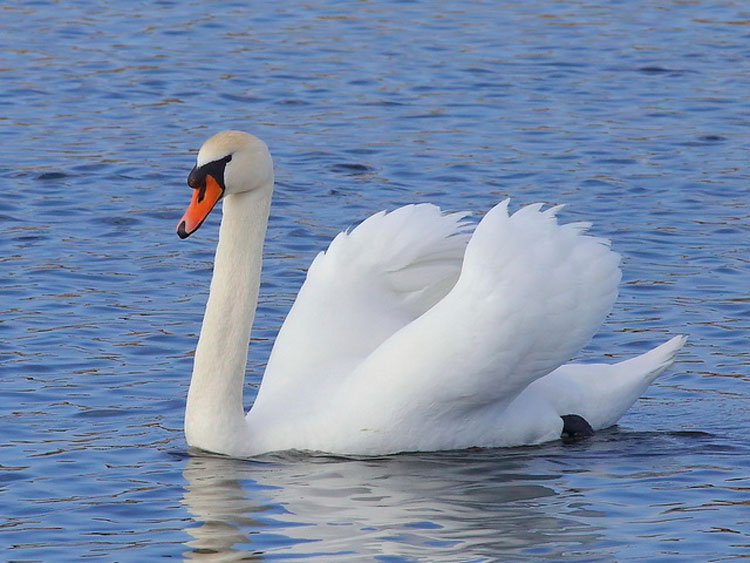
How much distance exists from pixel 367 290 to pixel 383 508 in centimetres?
167

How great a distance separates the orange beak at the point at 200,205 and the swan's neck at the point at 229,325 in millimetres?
238

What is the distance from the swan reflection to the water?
2cm

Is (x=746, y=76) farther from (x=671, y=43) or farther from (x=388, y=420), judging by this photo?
(x=388, y=420)

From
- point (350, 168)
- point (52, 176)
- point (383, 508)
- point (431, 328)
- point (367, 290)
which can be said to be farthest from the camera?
point (350, 168)

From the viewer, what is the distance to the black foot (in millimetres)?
8930

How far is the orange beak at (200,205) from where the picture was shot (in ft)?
26.8

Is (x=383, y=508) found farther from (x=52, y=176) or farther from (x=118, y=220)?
(x=52, y=176)

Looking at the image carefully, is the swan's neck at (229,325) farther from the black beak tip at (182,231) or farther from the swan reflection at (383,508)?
the black beak tip at (182,231)

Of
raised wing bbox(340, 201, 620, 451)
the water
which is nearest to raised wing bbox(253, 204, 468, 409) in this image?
raised wing bbox(340, 201, 620, 451)

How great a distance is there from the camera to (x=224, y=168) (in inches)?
331

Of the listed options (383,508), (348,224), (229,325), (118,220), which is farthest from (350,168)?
(383,508)

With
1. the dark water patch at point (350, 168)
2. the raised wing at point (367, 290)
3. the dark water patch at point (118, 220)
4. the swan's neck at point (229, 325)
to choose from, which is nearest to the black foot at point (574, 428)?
the raised wing at point (367, 290)

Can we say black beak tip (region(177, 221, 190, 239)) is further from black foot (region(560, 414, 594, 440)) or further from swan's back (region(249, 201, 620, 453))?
black foot (region(560, 414, 594, 440))

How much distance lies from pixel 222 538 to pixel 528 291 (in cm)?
179
